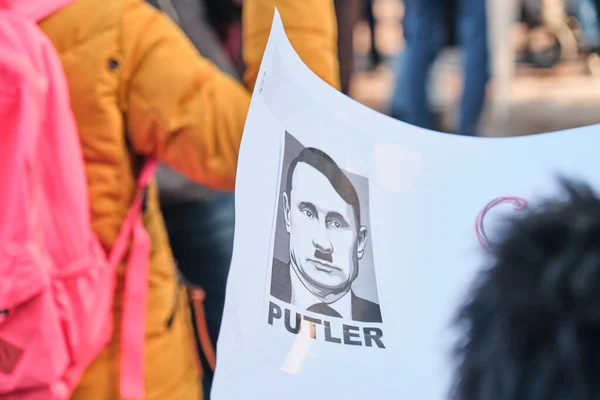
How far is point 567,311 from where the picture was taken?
0.29m

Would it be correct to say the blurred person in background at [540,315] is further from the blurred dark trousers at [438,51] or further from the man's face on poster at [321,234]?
the blurred dark trousers at [438,51]

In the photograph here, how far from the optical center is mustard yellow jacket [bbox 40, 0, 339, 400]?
2.11ft

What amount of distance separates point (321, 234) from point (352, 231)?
19 mm

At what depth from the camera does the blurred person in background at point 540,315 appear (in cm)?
29

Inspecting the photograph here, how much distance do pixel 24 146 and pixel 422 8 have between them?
83.0 inches

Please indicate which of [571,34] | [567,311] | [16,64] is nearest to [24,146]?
[16,64]

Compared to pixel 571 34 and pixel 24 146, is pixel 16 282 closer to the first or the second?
pixel 24 146

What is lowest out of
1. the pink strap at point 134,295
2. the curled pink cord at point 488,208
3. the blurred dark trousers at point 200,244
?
the blurred dark trousers at point 200,244

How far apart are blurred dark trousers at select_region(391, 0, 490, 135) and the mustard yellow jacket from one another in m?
1.81

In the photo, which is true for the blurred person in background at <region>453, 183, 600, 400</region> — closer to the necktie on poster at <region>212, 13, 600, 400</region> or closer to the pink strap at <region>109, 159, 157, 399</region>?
the necktie on poster at <region>212, 13, 600, 400</region>

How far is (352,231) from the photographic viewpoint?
0.40 m

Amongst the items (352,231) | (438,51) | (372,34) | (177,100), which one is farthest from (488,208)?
(372,34)

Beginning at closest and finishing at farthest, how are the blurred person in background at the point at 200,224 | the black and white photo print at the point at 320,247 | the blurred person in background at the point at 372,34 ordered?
the black and white photo print at the point at 320,247
the blurred person in background at the point at 200,224
the blurred person in background at the point at 372,34

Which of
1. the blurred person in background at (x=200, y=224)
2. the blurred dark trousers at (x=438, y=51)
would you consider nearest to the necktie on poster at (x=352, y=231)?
the blurred person in background at (x=200, y=224)
